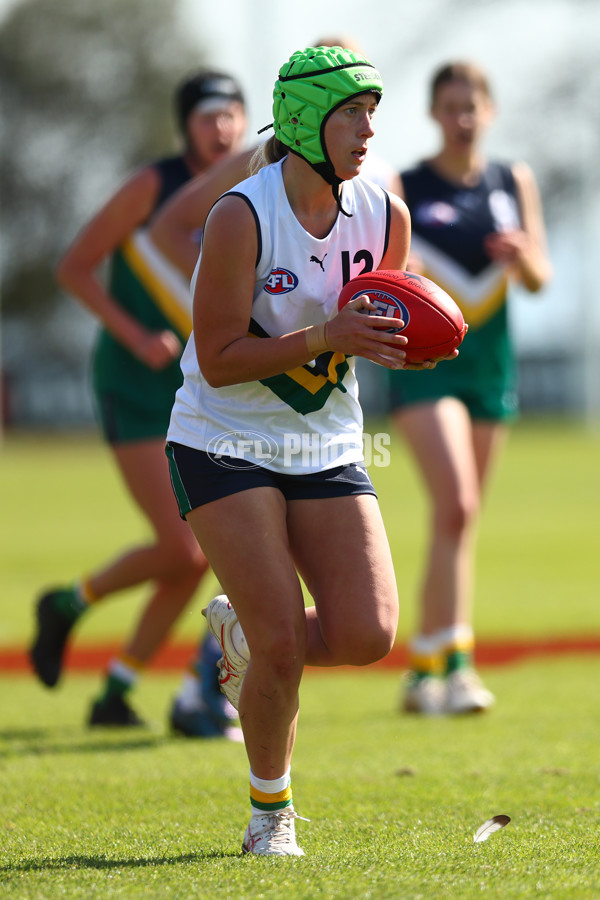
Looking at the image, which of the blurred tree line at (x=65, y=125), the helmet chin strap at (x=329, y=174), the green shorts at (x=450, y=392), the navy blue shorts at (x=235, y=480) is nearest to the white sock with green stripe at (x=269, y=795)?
the navy blue shorts at (x=235, y=480)

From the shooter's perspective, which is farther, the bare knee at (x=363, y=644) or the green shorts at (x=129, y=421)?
the green shorts at (x=129, y=421)

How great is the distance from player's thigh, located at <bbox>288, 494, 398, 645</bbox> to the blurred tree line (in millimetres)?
53887

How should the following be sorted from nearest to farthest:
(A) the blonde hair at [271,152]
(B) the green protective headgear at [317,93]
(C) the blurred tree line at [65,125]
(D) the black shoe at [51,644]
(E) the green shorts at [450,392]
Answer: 1. (B) the green protective headgear at [317,93]
2. (A) the blonde hair at [271,152]
3. (D) the black shoe at [51,644]
4. (E) the green shorts at [450,392]
5. (C) the blurred tree line at [65,125]

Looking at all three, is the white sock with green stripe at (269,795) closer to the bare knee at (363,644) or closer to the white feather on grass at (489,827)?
the bare knee at (363,644)

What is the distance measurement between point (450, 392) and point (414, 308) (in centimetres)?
315

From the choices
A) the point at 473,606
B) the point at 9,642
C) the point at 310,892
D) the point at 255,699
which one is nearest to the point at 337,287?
the point at 255,699

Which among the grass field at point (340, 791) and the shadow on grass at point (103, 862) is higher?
the shadow on grass at point (103, 862)

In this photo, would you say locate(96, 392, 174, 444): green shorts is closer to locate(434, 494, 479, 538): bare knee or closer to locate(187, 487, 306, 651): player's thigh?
locate(434, 494, 479, 538): bare knee

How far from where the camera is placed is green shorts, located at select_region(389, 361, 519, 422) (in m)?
7.02

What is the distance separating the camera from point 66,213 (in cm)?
5847

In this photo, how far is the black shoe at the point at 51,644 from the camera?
6.87 meters

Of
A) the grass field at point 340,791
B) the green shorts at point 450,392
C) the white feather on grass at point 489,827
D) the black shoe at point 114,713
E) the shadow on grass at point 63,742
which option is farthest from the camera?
the green shorts at point 450,392

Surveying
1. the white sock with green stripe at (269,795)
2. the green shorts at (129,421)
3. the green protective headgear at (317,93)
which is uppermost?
the green protective headgear at (317,93)

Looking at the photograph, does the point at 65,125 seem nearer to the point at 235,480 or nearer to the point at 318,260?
the point at 318,260
